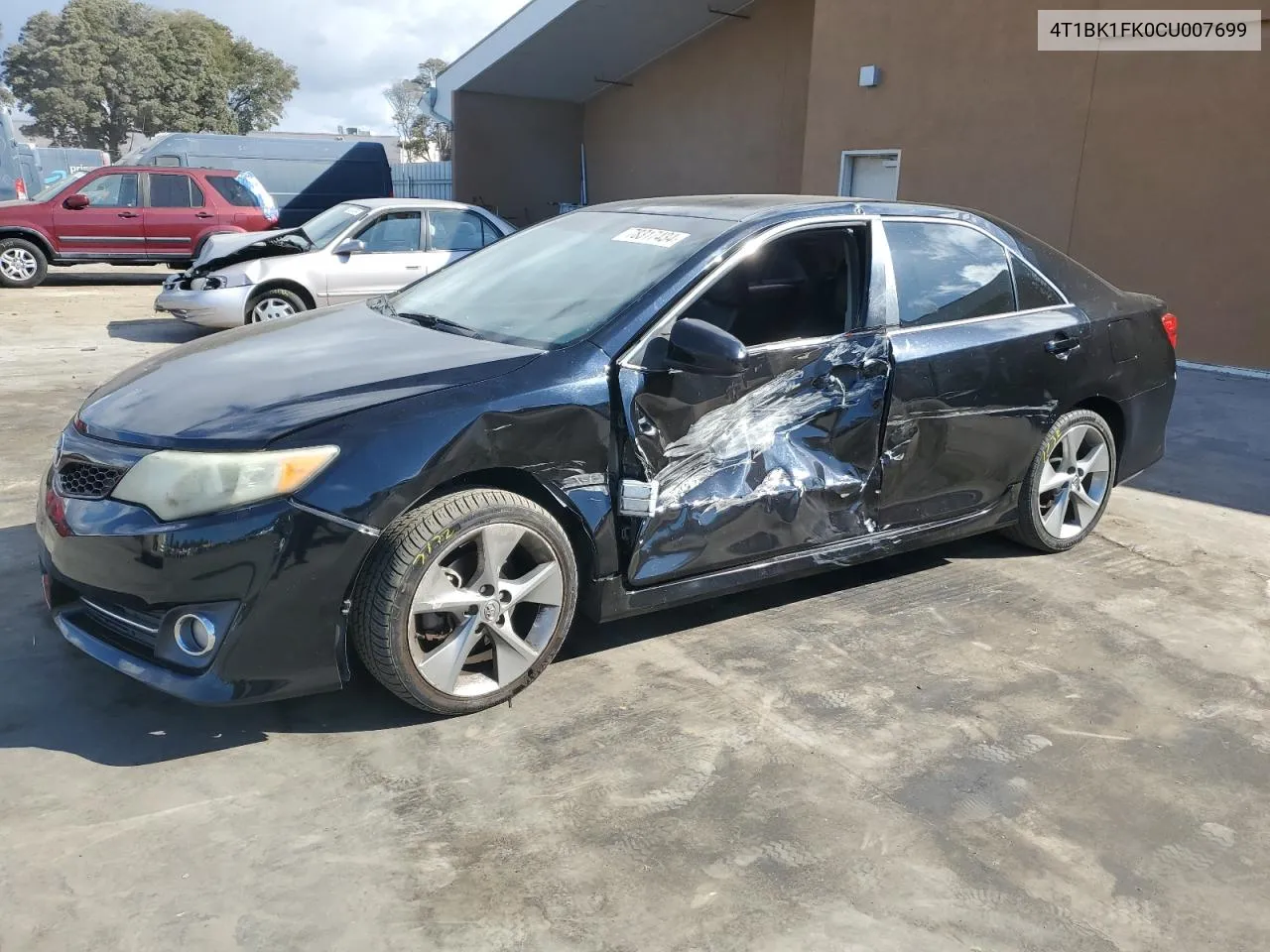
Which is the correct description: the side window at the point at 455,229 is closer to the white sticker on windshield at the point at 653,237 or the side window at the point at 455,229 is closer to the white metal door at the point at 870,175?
the white metal door at the point at 870,175

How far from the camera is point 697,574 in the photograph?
11.6 feet

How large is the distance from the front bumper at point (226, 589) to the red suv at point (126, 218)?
1292 centimetres

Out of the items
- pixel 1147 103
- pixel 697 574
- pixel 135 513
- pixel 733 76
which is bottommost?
pixel 697 574

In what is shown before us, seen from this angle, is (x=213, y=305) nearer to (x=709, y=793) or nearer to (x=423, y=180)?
(x=709, y=793)

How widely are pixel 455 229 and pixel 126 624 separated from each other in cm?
798

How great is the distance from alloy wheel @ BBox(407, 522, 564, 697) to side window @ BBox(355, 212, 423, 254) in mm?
7376

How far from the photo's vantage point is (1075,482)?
473 centimetres

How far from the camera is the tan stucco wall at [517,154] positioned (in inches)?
766

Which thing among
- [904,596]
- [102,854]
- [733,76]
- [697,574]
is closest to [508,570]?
[697,574]

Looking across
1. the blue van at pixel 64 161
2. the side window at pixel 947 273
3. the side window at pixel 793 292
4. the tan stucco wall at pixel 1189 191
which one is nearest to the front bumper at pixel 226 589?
the side window at pixel 793 292

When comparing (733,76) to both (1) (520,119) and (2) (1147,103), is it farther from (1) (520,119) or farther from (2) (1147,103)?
(2) (1147,103)

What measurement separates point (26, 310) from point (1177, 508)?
38.7 ft

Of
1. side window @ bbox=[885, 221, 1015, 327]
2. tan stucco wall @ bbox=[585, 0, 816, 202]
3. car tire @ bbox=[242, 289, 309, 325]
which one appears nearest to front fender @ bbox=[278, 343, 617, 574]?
side window @ bbox=[885, 221, 1015, 327]

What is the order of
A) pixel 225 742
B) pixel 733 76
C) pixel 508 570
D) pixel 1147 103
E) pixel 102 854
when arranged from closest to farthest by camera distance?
pixel 102 854 → pixel 225 742 → pixel 508 570 → pixel 1147 103 → pixel 733 76
